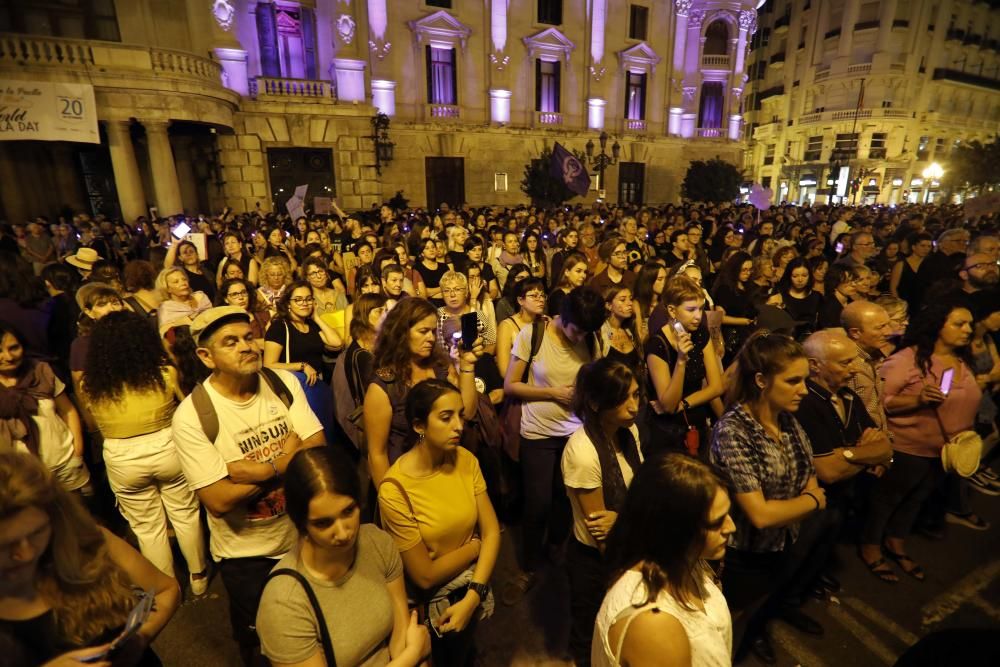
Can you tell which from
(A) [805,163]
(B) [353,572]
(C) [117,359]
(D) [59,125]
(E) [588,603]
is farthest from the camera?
(A) [805,163]

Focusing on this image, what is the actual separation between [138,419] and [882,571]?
4757mm

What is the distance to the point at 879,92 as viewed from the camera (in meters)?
40.6

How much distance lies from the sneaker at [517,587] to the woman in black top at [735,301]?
3.02 metres

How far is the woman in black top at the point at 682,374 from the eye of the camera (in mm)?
3287

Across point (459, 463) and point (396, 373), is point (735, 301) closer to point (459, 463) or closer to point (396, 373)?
point (396, 373)

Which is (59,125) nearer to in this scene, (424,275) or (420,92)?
(424,275)

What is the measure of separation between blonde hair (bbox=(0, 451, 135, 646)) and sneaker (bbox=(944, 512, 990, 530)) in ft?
17.5

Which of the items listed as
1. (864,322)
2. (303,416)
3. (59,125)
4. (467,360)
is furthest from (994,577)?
(59,125)

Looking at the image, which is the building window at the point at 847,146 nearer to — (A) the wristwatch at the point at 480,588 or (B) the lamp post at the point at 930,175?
(B) the lamp post at the point at 930,175

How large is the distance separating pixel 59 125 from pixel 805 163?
51.8 m

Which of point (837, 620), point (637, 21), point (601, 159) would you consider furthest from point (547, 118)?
point (837, 620)

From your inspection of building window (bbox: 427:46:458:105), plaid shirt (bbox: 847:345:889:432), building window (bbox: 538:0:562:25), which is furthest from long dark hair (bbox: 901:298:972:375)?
building window (bbox: 538:0:562:25)

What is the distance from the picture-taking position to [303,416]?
8.13ft

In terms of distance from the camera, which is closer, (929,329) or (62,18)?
(929,329)
